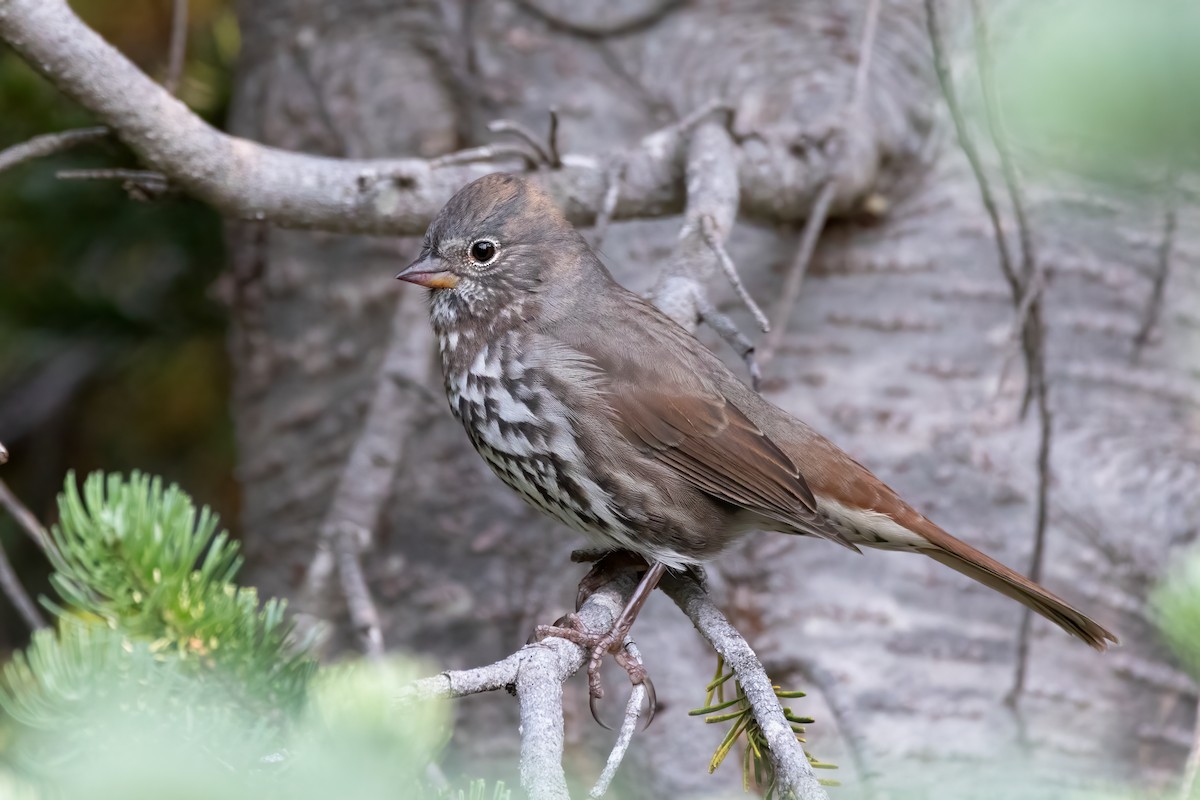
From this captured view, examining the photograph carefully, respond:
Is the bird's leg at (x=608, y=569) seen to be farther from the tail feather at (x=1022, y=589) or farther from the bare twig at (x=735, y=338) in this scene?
the tail feather at (x=1022, y=589)

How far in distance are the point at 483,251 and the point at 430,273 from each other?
14cm

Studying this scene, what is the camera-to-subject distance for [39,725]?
5.66 ft

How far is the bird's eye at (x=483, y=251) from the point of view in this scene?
2.82 metres

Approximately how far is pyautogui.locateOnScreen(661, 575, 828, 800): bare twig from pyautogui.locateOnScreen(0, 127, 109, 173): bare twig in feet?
5.38

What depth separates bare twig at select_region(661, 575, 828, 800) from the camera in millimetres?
1673

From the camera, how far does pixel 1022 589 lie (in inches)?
104

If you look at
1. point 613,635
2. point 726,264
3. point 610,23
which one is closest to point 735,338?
point 726,264

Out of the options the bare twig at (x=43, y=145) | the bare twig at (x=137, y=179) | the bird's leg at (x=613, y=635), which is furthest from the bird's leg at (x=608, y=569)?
the bare twig at (x=43, y=145)

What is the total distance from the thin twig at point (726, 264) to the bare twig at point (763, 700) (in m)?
0.56

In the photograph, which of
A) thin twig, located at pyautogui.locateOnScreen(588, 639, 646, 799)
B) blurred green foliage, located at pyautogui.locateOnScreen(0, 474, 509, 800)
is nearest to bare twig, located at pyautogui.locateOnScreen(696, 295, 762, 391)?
thin twig, located at pyautogui.locateOnScreen(588, 639, 646, 799)

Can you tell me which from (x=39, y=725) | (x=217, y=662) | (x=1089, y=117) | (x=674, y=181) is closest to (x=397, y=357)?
(x=674, y=181)

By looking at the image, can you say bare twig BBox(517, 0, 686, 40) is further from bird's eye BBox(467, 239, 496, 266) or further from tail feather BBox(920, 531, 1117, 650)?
tail feather BBox(920, 531, 1117, 650)

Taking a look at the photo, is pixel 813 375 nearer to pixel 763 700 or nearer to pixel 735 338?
pixel 735 338

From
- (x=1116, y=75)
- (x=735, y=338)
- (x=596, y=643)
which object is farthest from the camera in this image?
(x=735, y=338)
